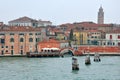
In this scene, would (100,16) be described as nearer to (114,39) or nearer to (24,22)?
(24,22)

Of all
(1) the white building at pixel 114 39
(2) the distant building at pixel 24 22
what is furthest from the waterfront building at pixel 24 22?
(1) the white building at pixel 114 39

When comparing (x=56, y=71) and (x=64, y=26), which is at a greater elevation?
(x=64, y=26)

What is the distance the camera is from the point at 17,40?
5559cm

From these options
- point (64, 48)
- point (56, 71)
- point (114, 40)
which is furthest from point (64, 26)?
point (56, 71)

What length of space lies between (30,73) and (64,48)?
1079 inches

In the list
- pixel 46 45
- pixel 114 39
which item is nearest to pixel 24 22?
pixel 114 39

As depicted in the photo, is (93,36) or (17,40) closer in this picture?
(17,40)

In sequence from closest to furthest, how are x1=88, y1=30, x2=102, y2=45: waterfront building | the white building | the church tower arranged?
the white building, x1=88, y1=30, x2=102, y2=45: waterfront building, the church tower

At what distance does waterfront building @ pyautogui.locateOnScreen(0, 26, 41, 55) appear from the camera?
181 ft

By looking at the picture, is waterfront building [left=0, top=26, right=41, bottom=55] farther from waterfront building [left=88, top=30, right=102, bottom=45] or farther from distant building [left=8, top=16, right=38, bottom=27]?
distant building [left=8, top=16, right=38, bottom=27]

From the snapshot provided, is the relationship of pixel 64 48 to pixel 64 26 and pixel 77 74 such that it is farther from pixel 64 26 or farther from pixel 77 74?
pixel 77 74

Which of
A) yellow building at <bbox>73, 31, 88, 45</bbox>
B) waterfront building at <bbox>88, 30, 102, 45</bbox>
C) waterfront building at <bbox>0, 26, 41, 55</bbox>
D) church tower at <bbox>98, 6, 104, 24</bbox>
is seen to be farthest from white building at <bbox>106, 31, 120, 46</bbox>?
church tower at <bbox>98, 6, 104, 24</bbox>

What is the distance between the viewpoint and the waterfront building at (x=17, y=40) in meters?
55.2

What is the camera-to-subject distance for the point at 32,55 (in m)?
52.4
